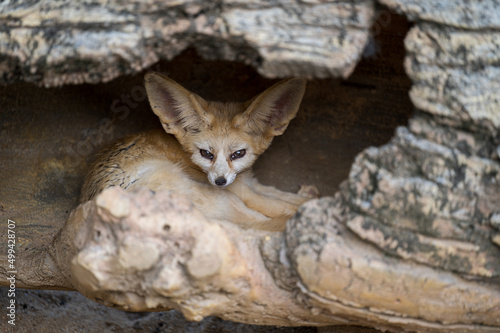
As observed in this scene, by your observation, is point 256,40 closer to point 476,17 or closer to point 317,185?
point 476,17

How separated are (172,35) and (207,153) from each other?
46.9 inches

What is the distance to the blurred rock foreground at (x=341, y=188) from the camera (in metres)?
2.01

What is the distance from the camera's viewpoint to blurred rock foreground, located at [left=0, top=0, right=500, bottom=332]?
2.01 metres

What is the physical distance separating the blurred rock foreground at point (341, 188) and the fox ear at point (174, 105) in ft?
2.39

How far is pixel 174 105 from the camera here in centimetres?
315

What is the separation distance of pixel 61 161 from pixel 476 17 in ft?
8.90

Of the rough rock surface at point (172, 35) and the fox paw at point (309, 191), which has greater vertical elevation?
the rough rock surface at point (172, 35)

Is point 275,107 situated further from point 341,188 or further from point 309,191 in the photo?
point 341,188

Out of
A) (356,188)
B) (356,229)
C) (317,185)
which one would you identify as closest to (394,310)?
(356,229)

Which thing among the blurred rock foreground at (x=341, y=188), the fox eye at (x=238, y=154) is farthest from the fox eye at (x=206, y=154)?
the blurred rock foreground at (x=341, y=188)

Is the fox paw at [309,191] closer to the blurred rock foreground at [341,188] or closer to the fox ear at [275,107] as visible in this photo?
the fox ear at [275,107]

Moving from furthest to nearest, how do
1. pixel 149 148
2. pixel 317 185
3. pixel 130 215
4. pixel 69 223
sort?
pixel 317 185 → pixel 149 148 → pixel 69 223 → pixel 130 215

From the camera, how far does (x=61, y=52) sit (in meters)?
2.17

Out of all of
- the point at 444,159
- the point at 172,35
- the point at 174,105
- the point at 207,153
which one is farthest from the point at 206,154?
the point at 444,159
